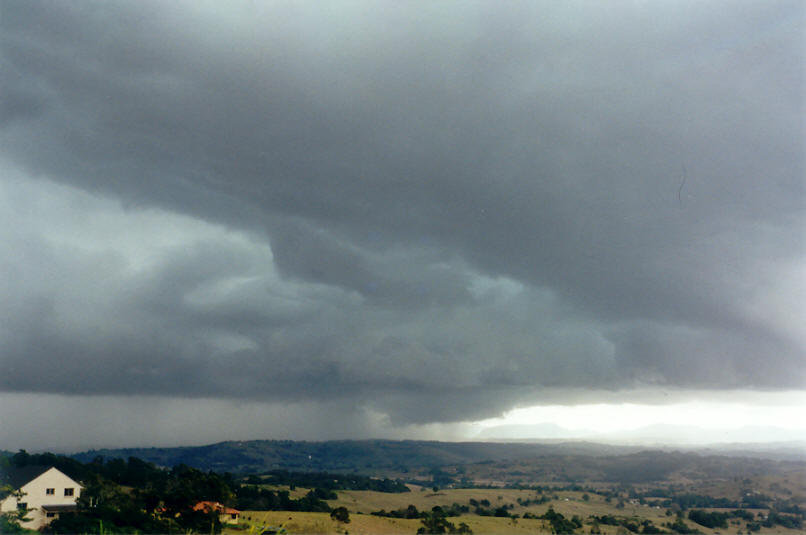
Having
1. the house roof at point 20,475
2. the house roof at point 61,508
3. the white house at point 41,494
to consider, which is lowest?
the house roof at point 61,508

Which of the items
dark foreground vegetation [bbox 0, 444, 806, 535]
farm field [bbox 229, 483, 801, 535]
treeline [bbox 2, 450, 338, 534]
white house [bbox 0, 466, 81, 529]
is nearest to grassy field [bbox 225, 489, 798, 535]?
farm field [bbox 229, 483, 801, 535]

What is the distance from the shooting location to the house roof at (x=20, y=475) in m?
59.0

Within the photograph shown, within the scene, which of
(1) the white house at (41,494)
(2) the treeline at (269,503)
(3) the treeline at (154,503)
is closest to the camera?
(3) the treeline at (154,503)

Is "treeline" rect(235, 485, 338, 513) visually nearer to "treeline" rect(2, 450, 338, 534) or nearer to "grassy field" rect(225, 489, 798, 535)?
"treeline" rect(2, 450, 338, 534)

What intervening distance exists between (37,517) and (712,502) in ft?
392

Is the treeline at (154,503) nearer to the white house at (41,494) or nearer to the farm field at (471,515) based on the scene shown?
the white house at (41,494)

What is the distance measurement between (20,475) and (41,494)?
14.5 ft

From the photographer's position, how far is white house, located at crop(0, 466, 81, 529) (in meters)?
57.5

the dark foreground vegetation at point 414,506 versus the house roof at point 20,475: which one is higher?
the house roof at point 20,475

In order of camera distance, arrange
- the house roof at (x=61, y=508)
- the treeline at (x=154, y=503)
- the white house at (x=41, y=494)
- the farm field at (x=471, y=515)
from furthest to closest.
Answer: the farm field at (x=471, y=515)
the house roof at (x=61, y=508)
the white house at (x=41, y=494)
the treeline at (x=154, y=503)

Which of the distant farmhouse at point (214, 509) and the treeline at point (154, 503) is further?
the distant farmhouse at point (214, 509)

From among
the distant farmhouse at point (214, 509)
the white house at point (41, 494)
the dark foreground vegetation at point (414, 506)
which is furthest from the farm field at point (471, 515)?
the white house at point (41, 494)

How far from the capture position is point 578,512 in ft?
340

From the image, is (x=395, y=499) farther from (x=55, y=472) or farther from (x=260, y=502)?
(x=55, y=472)
